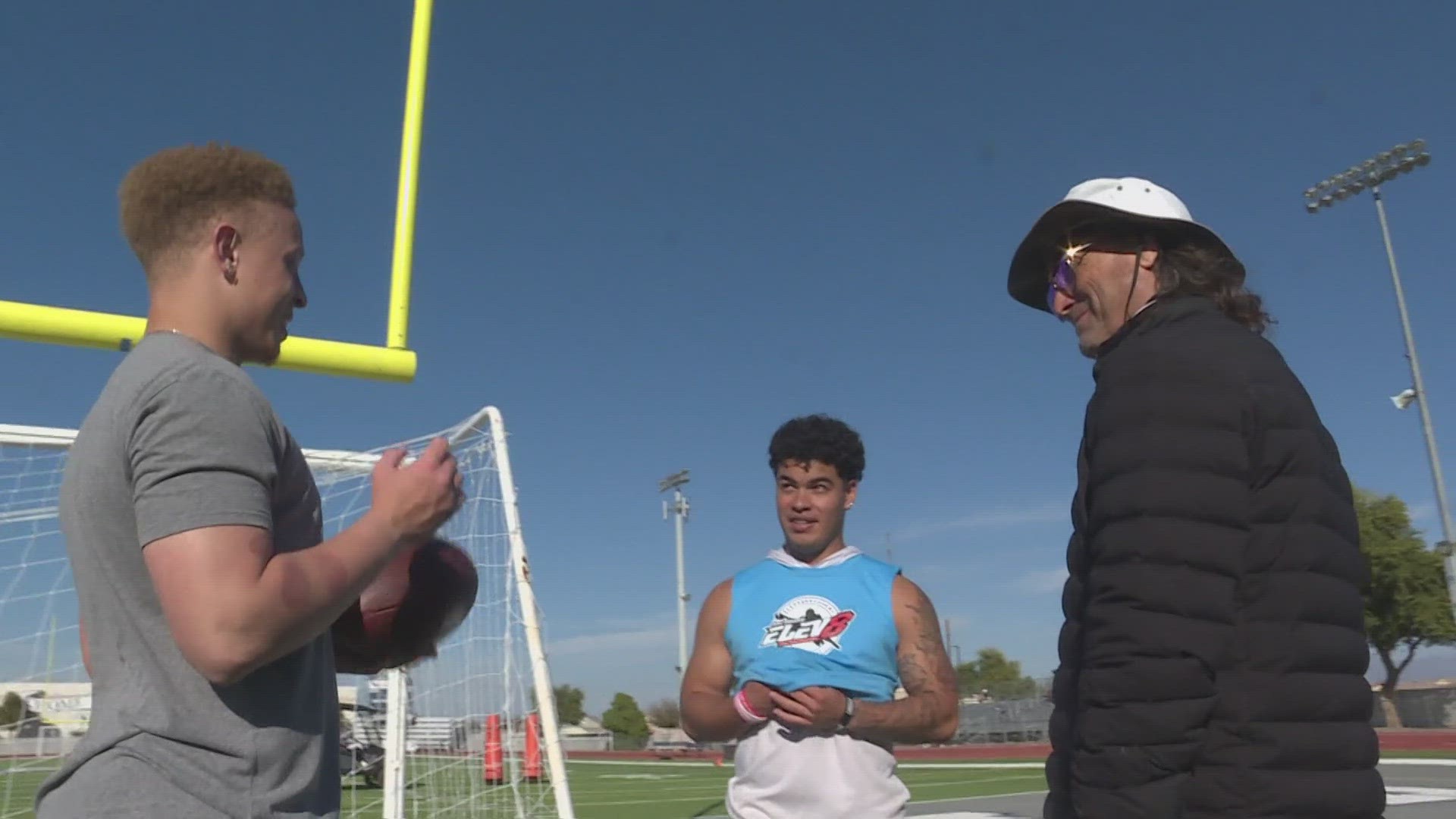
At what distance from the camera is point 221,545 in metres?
1.39

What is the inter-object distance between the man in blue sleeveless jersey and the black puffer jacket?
1.09m

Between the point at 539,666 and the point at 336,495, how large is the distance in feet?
5.71

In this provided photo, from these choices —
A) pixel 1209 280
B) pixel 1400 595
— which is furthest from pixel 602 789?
pixel 1400 595

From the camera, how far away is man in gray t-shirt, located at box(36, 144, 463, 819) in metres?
1.40

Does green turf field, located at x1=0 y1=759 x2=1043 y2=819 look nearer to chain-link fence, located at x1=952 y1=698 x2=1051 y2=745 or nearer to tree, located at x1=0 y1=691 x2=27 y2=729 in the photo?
tree, located at x1=0 y1=691 x2=27 y2=729

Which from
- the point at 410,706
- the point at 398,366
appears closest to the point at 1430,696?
the point at 410,706

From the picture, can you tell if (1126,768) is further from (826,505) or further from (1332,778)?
(826,505)

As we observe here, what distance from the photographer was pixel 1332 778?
1705 millimetres

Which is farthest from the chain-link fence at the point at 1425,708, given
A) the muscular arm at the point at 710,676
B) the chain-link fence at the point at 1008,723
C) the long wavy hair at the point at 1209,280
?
the long wavy hair at the point at 1209,280

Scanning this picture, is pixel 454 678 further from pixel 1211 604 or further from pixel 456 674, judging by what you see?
pixel 1211 604

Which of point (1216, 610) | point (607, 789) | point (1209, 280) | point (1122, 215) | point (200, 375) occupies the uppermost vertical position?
point (1122, 215)

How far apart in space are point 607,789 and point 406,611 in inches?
Answer: 648

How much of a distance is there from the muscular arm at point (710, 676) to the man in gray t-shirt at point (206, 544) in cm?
165

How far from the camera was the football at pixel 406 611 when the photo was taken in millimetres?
2002
